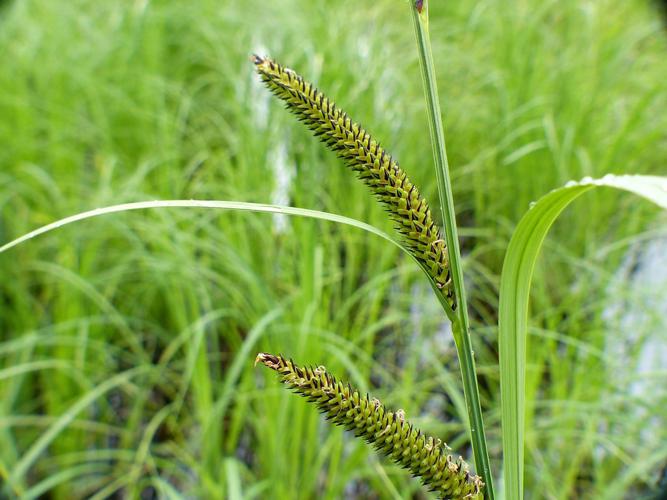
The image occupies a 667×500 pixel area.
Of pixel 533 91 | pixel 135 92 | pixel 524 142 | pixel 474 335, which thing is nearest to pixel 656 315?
pixel 474 335

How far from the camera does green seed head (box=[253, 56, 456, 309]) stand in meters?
0.48

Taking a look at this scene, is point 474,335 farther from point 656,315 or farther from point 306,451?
point 306,451

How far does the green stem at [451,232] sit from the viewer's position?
0.49 meters

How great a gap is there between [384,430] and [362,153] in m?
0.17

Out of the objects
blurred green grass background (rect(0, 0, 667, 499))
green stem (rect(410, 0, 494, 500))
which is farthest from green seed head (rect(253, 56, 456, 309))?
blurred green grass background (rect(0, 0, 667, 499))

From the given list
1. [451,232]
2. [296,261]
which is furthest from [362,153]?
[296,261]

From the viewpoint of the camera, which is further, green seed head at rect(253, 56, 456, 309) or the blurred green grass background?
the blurred green grass background

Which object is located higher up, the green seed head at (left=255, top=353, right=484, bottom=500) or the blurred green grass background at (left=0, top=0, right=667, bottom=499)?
the blurred green grass background at (left=0, top=0, right=667, bottom=499)

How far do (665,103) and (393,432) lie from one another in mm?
2396

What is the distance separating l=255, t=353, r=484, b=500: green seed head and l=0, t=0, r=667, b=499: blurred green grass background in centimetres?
72

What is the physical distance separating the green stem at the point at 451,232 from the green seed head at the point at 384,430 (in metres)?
0.02

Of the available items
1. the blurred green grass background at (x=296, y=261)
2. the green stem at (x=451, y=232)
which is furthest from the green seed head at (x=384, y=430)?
the blurred green grass background at (x=296, y=261)

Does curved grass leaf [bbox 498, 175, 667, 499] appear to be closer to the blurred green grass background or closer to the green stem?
Answer: the green stem

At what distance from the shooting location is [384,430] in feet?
1.58
